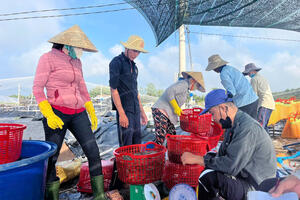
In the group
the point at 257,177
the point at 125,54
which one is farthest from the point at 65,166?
the point at 257,177

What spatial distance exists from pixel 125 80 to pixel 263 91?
134 inches

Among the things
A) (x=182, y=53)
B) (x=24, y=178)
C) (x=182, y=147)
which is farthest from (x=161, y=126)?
(x=182, y=53)

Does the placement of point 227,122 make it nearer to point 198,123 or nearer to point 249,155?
point 249,155

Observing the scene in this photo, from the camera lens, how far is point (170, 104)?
2.96 meters

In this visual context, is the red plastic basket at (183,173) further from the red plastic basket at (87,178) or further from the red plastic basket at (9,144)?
the red plastic basket at (9,144)

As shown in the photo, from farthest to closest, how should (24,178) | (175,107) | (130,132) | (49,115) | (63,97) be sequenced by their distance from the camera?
(175,107), (130,132), (63,97), (49,115), (24,178)

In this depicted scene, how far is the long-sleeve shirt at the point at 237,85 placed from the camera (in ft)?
11.3

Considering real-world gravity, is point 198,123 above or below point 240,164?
above

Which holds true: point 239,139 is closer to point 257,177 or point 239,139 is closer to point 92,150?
point 257,177

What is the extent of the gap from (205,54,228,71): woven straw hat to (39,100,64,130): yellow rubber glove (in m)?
2.63

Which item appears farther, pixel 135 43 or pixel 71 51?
pixel 135 43

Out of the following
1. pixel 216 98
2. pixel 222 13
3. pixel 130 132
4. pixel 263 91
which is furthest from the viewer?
pixel 222 13

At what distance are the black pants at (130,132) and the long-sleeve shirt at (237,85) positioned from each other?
170 cm

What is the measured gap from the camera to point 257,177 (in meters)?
1.51
